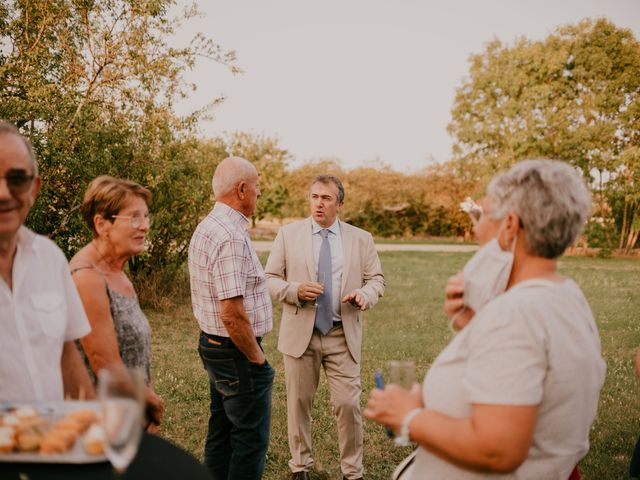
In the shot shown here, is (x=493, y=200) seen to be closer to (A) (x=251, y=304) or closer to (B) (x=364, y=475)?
(A) (x=251, y=304)

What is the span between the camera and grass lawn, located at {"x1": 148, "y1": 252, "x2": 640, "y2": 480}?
531 centimetres

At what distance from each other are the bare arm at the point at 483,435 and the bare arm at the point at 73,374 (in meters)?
1.47

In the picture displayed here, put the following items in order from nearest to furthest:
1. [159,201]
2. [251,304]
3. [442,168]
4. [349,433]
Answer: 1. [251,304]
2. [349,433]
3. [159,201]
4. [442,168]

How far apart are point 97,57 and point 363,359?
22.2ft

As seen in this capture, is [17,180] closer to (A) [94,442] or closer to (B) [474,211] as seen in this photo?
(A) [94,442]

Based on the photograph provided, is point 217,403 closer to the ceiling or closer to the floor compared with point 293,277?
closer to the floor

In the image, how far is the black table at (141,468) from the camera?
5.39ft

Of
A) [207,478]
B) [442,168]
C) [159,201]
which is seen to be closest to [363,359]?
[159,201]

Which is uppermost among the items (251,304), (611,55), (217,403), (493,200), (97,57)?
(611,55)

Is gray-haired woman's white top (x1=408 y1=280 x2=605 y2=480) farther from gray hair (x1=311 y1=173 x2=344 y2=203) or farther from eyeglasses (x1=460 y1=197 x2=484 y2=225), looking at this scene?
gray hair (x1=311 y1=173 x2=344 y2=203)

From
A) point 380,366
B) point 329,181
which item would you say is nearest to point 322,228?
point 329,181

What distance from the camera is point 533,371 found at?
1.69 meters

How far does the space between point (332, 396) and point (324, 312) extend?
771 millimetres

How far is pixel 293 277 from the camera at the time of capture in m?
5.09
